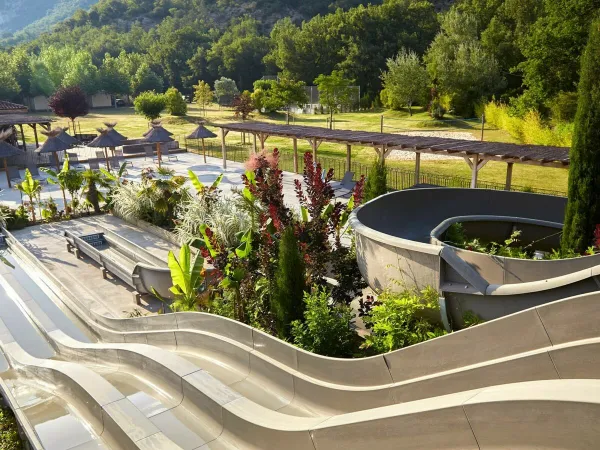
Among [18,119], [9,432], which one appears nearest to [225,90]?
[18,119]

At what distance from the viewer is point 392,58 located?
5647cm

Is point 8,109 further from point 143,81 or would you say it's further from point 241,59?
point 241,59

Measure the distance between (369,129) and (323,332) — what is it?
3570 cm

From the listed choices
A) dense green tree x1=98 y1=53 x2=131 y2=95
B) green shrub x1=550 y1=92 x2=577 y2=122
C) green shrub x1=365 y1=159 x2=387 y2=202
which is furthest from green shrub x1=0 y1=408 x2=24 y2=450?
dense green tree x1=98 y1=53 x2=131 y2=95

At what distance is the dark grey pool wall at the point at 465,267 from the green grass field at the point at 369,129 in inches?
523

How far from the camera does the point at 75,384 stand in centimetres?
670

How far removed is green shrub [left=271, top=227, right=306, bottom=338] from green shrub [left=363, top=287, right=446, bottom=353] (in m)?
1.14

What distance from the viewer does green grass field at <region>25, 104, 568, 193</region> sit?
24.9 metres

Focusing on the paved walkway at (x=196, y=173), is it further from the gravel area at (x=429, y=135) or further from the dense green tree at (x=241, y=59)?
the dense green tree at (x=241, y=59)

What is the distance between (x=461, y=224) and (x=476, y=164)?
8478mm

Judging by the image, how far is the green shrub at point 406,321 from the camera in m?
6.04

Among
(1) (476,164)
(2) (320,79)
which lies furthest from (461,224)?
(2) (320,79)

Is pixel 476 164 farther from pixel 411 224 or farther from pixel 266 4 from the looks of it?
pixel 266 4

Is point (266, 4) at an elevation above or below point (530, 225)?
above
